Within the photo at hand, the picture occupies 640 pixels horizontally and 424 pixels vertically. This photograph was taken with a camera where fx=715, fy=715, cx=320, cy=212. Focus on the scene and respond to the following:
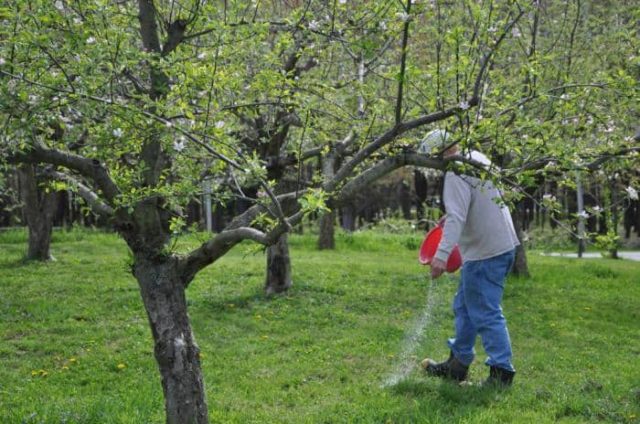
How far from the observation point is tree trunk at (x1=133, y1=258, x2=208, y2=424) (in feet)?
13.0

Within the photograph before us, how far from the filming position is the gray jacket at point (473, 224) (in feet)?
17.3

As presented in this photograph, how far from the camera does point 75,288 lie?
974 centimetres

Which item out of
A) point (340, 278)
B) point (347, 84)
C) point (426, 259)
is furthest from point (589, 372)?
point (340, 278)

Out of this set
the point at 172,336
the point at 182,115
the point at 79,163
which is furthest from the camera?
the point at 172,336

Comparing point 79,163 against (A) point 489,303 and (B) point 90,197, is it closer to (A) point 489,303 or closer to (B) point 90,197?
(B) point 90,197

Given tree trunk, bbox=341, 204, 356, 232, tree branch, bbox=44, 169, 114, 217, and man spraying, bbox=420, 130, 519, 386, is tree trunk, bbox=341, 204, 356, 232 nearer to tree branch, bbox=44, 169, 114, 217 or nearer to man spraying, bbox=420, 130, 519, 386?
man spraying, bbox=420, 130, 519, 386

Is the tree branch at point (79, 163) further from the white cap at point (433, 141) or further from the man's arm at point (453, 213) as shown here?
the man's arm at point (453, 213)

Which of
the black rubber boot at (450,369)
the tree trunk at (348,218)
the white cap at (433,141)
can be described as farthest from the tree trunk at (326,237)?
the tree trunk at (348,218)

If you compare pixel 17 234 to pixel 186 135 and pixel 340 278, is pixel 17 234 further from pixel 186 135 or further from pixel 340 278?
pixel 186 135

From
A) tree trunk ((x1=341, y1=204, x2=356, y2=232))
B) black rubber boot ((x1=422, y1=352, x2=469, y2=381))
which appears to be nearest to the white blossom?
black rubber boot ((x1=422, y1=352, x2=469, y2=381))

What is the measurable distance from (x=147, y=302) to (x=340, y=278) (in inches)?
287

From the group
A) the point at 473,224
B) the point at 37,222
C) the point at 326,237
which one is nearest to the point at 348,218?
the point at 326,237

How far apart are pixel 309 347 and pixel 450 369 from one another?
1.65 metres

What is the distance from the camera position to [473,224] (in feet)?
18.0
